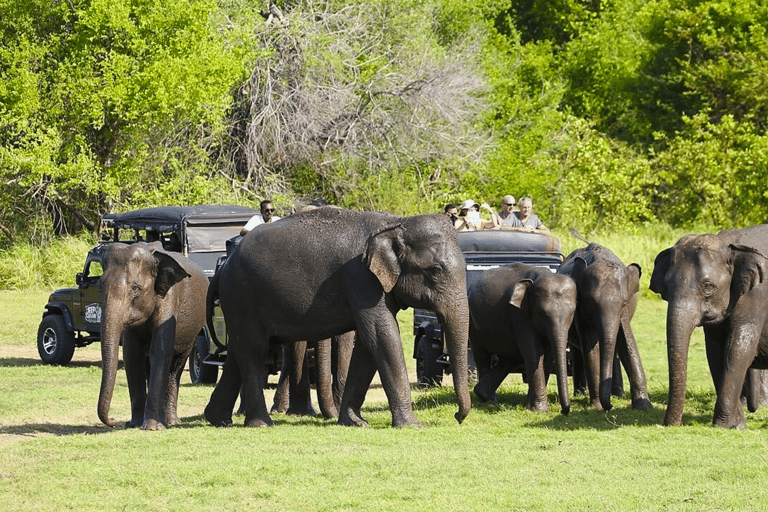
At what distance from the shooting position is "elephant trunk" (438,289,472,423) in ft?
38.4

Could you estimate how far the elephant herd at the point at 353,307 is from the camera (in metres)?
11.8

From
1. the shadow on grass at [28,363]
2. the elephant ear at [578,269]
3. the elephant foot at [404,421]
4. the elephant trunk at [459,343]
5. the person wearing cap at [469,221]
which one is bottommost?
the shadow on grass at [28,363]

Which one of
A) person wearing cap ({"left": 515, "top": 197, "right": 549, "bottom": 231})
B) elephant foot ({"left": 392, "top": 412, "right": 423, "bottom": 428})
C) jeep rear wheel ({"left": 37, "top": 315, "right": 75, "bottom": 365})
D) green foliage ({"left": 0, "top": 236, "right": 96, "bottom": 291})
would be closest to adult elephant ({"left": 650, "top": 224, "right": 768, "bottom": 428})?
elephant foot ({"left": 392, "top": 412, "right": 423, "bottom": 428})

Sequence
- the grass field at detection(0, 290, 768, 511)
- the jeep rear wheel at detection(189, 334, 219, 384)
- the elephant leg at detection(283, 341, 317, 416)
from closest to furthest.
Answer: the grass field at detection(0, 290, 768, 511)
the elephant leg at detection(283, 341, 317, 416)
the jeep rear wheel at detection(189, 334, 219, 384)

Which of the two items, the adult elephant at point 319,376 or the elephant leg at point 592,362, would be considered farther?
the elephant leg at point 592,362

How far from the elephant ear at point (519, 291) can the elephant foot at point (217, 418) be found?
126 inches

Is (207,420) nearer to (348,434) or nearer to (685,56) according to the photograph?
(348,434)

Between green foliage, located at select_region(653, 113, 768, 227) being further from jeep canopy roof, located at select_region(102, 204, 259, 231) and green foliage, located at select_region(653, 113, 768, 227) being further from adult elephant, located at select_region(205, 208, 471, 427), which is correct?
adult elephant, located at select_region(205, 208, 471, 427)

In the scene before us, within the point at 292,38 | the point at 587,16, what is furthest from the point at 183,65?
the point at 587,16

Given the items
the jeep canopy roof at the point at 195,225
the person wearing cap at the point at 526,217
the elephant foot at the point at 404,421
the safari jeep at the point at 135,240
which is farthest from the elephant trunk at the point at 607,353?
the jeep canopy roof at the point at 195,225

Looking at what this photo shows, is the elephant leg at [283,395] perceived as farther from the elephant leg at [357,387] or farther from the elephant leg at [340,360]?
the elephant leg at [357,387]

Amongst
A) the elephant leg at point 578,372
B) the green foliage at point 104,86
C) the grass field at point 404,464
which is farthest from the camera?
the green foliage at point 104,86

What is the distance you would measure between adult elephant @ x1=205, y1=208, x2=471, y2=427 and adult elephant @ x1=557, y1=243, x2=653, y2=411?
7.12 ft

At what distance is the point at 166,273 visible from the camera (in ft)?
41.0
